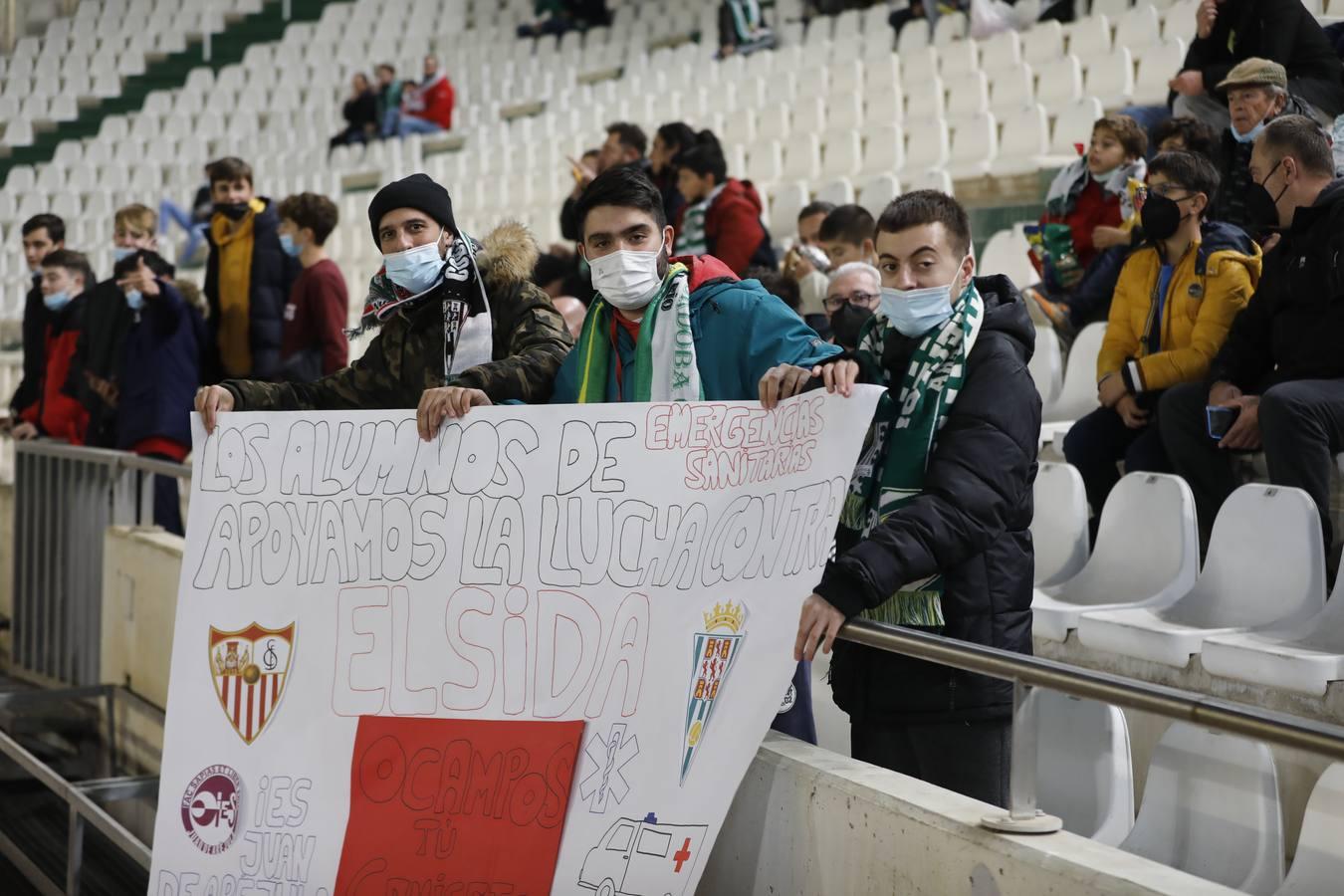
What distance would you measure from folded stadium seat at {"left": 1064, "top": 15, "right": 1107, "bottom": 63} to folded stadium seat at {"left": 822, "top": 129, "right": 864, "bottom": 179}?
1.45m

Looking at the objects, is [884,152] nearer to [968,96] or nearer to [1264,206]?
[968,96]

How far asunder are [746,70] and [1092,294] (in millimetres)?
7740

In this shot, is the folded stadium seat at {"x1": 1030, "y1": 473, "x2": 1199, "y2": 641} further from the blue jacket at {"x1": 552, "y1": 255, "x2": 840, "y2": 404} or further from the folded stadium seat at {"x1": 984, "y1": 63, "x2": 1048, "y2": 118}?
the folded stadium seat at {"x1": 984, "y1": 63, "x2": 1048, "y2": 118}

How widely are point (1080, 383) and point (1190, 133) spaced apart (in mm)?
898

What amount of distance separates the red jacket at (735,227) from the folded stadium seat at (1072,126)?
245 cm

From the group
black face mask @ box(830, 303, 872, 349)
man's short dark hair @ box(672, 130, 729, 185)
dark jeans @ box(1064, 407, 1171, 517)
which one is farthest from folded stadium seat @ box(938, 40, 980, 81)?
black face mask @ box(830, 303, 872, 349)

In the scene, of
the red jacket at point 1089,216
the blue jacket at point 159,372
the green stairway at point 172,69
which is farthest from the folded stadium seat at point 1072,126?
the green stairway at point 172,69

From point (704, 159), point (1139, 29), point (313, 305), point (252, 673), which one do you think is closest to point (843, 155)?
point (1139, 29)

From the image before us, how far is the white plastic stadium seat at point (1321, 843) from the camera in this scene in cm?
219

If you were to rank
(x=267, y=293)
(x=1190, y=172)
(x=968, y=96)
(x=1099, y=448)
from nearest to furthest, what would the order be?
→ (x=1190, y=172) < (x=1099, y=448) < (x=267, y=293) < (x=968, y=96)

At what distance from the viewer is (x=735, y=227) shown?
6086 millimetres

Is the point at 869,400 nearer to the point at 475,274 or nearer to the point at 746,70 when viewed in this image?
the point at 475,274

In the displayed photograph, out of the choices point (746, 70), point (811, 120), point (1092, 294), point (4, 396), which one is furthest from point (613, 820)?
point (746, 70)

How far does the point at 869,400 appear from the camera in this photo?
2346 mm
